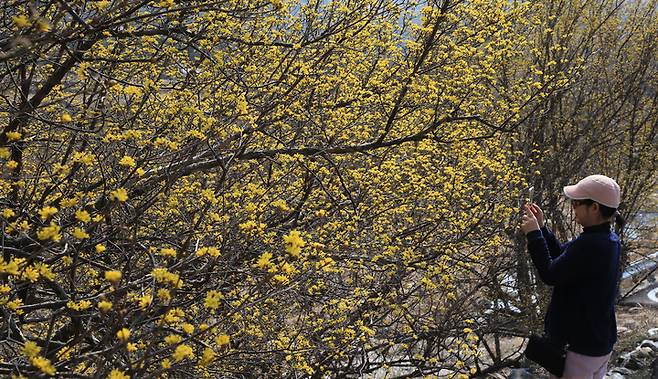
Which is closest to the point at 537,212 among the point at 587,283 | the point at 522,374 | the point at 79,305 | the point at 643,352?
the point at 587,283

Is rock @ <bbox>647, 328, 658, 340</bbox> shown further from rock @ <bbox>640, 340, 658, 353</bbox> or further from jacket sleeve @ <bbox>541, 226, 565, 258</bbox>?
jacket sleeve @ <bbox>541, 226, 565, 258</bbox>

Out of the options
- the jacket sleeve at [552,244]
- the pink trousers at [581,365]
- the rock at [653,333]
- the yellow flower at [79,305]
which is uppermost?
the rock at [653,333]

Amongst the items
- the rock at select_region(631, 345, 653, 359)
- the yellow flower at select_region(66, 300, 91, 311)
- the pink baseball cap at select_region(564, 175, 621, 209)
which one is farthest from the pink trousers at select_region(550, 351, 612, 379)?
the rock at select_region(631, 345, 653, 359)

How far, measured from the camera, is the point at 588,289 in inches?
119

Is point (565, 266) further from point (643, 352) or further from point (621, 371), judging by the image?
point (643, 352)

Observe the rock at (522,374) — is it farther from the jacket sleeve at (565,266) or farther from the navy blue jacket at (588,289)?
the jacket sleeve at (565,266)

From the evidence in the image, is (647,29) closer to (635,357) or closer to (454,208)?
(635,357)

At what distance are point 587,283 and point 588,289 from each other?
3 centimetres

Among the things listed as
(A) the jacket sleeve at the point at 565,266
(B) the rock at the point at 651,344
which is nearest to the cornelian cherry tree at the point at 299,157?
(A) the jacket sleeve at the point at 565,266

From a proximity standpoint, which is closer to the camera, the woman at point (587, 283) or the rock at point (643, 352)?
the woman at point (587, 283)

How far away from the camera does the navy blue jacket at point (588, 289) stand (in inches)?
119

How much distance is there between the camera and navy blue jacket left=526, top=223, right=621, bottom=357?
301 cm

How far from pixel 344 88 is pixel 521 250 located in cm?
414

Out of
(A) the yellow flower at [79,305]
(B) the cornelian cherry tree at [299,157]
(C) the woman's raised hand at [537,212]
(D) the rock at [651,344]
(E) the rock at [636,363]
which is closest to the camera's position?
(A) the yellow flower at [79,305]
